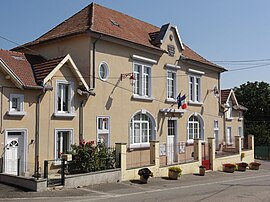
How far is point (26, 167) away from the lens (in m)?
19.3

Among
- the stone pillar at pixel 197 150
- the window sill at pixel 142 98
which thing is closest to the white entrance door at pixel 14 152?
the window sill at pixel 142 98

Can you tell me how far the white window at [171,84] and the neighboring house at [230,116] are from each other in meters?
8.59

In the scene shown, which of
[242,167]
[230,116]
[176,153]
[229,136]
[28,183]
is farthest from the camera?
[229,136]

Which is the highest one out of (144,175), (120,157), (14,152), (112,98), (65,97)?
(112,98)

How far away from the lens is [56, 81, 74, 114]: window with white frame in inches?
824

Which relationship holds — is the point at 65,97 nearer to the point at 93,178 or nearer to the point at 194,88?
the point at 93,178

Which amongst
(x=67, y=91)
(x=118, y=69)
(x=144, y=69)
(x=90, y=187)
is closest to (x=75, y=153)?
(x=90, y=187)

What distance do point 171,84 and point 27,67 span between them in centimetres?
1207

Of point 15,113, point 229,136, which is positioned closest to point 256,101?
point 229,136

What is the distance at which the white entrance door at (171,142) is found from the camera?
28.4 meters

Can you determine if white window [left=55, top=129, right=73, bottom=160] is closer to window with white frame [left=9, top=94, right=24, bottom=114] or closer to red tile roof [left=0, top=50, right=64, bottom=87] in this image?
window with white frame [left=9, top=94, right=24, bottom=114]

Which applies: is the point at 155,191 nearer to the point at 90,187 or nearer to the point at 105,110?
the point at 90,187

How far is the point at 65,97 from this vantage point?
2127cm

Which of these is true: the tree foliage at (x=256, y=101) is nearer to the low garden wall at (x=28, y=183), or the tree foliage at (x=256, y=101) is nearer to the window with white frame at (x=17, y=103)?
the window with white frame at (x=17, y=103)
